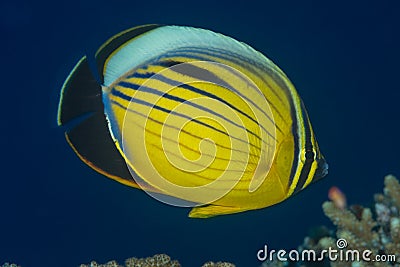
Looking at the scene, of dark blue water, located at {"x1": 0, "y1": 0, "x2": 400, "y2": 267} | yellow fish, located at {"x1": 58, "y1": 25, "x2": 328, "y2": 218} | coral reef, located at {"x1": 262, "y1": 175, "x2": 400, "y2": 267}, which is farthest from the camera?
dark blue water, located at {"x1": 0, "y1": 0, "x2": 400, "y2": 267}

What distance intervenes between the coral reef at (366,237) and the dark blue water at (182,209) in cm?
660

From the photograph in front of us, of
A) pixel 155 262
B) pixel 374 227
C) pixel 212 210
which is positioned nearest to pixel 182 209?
pixel 374 227

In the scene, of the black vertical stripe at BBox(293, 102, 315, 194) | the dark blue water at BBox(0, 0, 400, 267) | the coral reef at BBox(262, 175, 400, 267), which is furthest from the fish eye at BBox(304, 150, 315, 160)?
the dark blue water at BBox(0, 0, 400, 267)

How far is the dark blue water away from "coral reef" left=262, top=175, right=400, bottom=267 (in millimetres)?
6604

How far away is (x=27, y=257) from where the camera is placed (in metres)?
12.7

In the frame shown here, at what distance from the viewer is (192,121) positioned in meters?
1.09

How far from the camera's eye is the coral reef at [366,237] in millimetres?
2873

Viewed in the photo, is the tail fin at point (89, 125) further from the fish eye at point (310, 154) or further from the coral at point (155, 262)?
the coral at point (155, 262)

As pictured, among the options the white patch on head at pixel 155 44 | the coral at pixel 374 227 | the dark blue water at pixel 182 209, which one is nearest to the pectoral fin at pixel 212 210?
the white patch on head at pixel 155 44

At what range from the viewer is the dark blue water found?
10.8m

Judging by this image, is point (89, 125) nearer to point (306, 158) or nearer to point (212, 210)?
point (212, 210)

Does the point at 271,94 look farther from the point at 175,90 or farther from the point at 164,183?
the point at 164,183

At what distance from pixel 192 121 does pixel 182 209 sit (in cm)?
951

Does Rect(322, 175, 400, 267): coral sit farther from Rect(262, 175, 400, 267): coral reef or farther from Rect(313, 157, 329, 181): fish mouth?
Rect(313, 157, 329, 181): fish mouth
